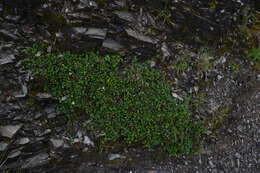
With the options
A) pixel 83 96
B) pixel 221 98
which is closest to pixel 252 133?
pixel 221 98

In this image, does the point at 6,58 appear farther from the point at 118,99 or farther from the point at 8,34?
the point at 118,99

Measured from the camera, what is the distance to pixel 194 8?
522 cm

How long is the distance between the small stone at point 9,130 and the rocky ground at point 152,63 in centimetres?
1

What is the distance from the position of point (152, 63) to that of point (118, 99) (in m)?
0.95

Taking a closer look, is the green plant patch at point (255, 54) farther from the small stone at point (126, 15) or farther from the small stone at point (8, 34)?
the small stone at point (8, 34)

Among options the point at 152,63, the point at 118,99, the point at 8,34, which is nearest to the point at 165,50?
the point at 152,63

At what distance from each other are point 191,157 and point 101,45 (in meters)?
2.60

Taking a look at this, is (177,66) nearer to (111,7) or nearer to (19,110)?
(111,7)

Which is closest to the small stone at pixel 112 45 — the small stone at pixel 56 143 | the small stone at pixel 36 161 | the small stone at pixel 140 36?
the small stone at pixel 140 36

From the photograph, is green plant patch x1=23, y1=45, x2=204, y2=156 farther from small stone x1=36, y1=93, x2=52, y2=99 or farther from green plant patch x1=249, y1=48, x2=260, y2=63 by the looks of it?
green plant patch x1=249, y1=48, x2=260, y2=63

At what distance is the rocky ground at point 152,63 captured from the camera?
448 cm

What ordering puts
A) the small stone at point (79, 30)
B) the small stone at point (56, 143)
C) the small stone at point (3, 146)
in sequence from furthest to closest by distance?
1. the small stone at point (79, 30)
2. the small stone at point (56, 143)
3. the small stone at point (3, 146)

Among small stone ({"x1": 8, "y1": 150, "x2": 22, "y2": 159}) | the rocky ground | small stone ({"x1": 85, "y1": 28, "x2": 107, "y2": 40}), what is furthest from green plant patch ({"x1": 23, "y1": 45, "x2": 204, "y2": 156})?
small stone ({"x1": 8, "y1": 150, "x2": 22, "y2": 159})

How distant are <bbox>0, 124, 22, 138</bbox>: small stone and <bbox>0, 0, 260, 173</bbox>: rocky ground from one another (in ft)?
0.05
